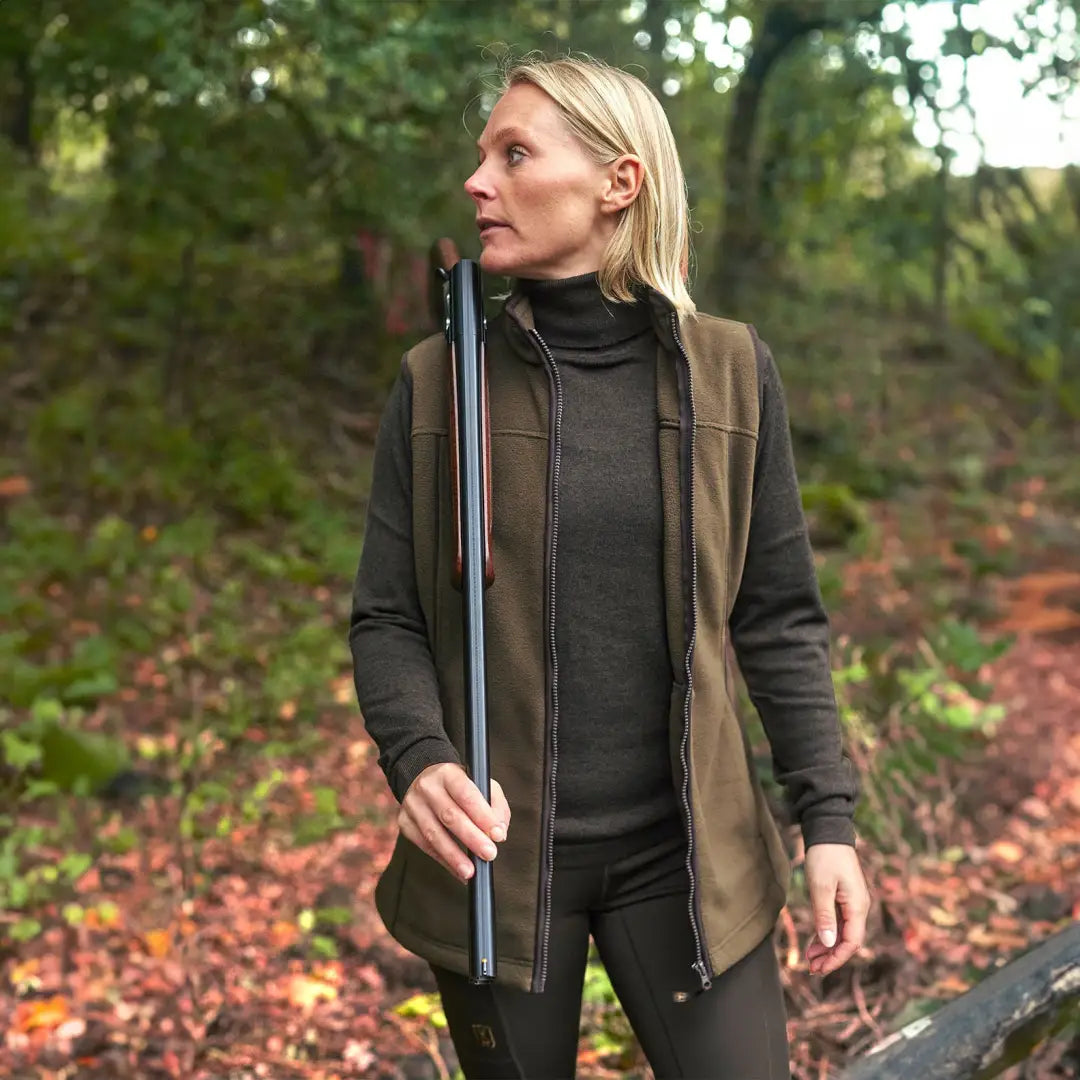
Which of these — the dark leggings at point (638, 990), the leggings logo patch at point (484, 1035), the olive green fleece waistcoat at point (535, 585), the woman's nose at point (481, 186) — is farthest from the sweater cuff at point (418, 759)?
the woman's nose at point (481, 186)

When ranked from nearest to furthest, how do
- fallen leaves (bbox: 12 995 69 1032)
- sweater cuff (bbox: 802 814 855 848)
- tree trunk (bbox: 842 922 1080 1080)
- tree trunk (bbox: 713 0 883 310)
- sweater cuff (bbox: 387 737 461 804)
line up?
sweater cuff (bbox: 387 737 461 804) → sweater cuff (bbox: 802 814 855 848) → tree trunk (bbox: 842 922 1080 1080) → fallen leaves (bbox: 12 995 69 1032) → tree trunk (bbox: 713 0 883 310)

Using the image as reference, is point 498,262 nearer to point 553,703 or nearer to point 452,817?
point 553,703

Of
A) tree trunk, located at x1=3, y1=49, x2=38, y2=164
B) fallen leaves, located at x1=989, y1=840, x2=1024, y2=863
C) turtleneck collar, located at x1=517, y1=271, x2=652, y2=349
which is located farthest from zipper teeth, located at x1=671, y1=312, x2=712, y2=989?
tree trunk, located at x1=3, y1=49, x2=38, y2=164

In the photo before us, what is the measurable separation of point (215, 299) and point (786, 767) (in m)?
9.88

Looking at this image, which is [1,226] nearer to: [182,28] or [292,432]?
[292,432]

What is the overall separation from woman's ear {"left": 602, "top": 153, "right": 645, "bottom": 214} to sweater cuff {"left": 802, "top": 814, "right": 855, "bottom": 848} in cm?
102

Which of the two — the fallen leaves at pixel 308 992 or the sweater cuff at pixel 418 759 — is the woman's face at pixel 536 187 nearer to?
the sweater cuff at pixel 418 759

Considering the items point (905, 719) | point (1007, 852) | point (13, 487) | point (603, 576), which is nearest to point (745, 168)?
point (13, 487)

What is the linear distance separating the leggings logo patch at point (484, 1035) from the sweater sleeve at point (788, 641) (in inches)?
23.3

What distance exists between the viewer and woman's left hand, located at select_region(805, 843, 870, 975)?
2.02 metres

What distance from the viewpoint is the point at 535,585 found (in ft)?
6.53

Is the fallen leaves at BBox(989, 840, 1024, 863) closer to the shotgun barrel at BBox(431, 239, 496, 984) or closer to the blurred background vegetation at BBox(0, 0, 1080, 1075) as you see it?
the blurred background vegetation at BBox(0, 0, 1080, 1075)

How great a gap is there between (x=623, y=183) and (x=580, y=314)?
0.69 ft

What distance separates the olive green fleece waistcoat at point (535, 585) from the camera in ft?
6.51
